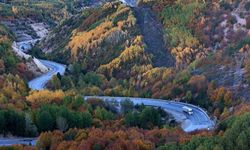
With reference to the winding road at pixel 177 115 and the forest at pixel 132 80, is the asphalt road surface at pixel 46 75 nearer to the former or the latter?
the winding road at pixel 177 115

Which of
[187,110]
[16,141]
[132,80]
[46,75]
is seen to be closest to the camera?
[16,141]

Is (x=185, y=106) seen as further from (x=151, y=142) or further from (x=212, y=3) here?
(x=212, y=3)

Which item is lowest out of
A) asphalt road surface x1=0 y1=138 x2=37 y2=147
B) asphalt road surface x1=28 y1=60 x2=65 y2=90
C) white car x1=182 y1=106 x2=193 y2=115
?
asphalt road surface x1=28 y1=60 x2=65 y2=90

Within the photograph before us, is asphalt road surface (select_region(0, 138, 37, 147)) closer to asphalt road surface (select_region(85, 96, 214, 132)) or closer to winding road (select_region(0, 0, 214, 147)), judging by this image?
winding road (select_region(0, 0, 214, 147))

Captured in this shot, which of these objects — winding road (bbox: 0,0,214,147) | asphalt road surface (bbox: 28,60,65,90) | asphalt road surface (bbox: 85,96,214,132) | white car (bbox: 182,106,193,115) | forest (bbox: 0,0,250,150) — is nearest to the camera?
forest (bbox: 0,0,250,150)

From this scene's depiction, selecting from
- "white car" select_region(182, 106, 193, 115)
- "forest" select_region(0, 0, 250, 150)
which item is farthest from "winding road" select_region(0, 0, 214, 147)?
"forest" select_region(0, 0, 250, 150)

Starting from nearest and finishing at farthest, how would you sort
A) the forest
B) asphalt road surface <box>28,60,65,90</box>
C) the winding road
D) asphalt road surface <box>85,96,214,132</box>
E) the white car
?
the forest → the winding road → asphalt road surface <box>85,96,214,132</box> → the white car → asphalt road surface <box>28,60,65,90</box>

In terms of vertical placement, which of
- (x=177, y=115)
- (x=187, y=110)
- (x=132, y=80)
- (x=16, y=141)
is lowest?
(x=132, y=80)

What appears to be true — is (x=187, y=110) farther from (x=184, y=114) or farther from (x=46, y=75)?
(x=46, y=75)

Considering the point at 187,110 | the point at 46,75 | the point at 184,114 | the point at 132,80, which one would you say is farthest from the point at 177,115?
the point at 46,75
